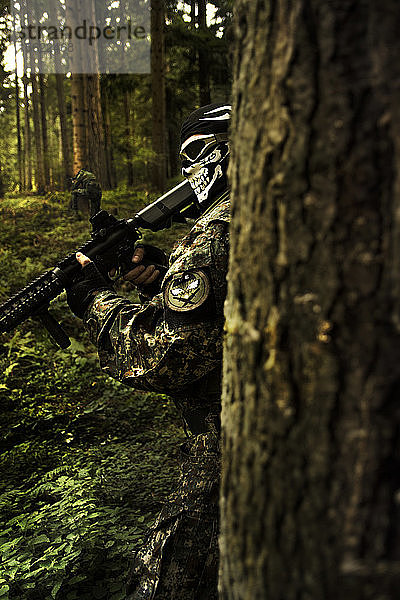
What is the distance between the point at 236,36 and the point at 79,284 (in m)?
2.02

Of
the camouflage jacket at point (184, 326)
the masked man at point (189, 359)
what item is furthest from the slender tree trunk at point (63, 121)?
the camouflage jacket at point (184, 326)

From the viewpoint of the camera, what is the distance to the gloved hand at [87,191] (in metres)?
3.50

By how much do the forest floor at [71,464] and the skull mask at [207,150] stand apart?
2452 mm

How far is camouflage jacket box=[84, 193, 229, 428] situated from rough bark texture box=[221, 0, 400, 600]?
1.17 m

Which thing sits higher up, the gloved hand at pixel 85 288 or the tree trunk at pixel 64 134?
the tree trunk at pixel 64 134

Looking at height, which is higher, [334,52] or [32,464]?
[334,52]

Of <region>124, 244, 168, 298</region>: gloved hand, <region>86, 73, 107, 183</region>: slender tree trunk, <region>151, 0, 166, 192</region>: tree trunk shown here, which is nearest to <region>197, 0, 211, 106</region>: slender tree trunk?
<region>151, 0, 166, 192</region>: tree trunk

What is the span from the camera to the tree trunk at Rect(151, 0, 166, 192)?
13.1 m

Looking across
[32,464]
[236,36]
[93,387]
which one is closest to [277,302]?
[236,36]

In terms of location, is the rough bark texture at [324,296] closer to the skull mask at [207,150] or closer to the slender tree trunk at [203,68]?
the skull mask at [207,150]

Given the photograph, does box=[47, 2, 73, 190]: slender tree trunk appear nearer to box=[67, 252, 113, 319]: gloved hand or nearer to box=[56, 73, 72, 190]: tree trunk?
box=[56, 73, 72, 190]: tree trunk

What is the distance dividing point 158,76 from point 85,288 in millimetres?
12135

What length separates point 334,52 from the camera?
2.74 feet

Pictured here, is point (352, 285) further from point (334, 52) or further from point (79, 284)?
point (79, 284)
